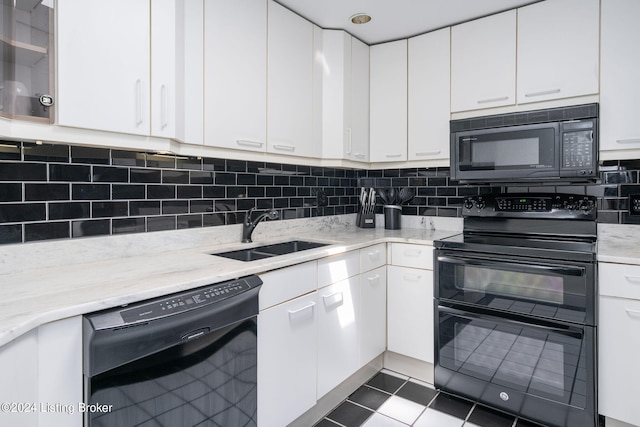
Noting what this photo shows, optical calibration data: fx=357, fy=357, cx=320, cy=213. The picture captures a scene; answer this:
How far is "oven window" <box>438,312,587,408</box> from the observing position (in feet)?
5.87

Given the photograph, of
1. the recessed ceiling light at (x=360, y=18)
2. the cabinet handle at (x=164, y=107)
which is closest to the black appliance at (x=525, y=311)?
the recessed ceiling light at (x=360, y=18)

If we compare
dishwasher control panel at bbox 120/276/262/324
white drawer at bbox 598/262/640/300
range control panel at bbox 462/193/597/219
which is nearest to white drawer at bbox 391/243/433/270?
range control panel at bbox 462/193/597/219

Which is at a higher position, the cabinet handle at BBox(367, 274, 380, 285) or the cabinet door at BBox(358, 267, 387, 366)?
the cabinet handle at BBox(367, 274, 380, 285)

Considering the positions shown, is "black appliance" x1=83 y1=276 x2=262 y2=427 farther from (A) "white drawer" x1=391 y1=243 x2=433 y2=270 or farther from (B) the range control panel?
(B) the range control panel

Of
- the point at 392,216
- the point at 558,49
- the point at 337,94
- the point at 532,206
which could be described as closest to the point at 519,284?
the point at 532,206

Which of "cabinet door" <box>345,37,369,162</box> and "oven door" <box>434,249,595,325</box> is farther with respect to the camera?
"cabinet door" <box>345,37,369,162</box>

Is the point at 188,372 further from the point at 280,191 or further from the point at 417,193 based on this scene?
the point at 417,193

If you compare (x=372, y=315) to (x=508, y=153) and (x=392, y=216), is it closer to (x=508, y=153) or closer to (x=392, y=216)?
(x=392, y=216)

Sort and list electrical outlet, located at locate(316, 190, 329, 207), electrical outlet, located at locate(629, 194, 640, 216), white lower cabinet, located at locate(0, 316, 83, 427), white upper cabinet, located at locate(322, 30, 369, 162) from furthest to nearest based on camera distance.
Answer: electrical outlet, located at locate(316, 190, 329, 207)
white upper cabinet, located at locate(322, 30, 369, 162)
electrical outlet, located at locate(629, 194, 640, 216)
white lower cabinet, located at locate(0, 316, 83, 427)

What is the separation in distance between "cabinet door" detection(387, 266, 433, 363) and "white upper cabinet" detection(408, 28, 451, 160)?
0.87 metres

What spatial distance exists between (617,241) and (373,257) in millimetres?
1453

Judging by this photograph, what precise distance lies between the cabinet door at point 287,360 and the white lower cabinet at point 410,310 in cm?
78

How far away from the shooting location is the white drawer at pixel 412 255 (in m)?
2.28

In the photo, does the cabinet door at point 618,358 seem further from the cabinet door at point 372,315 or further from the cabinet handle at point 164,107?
the cabinet handle at point 164,107
